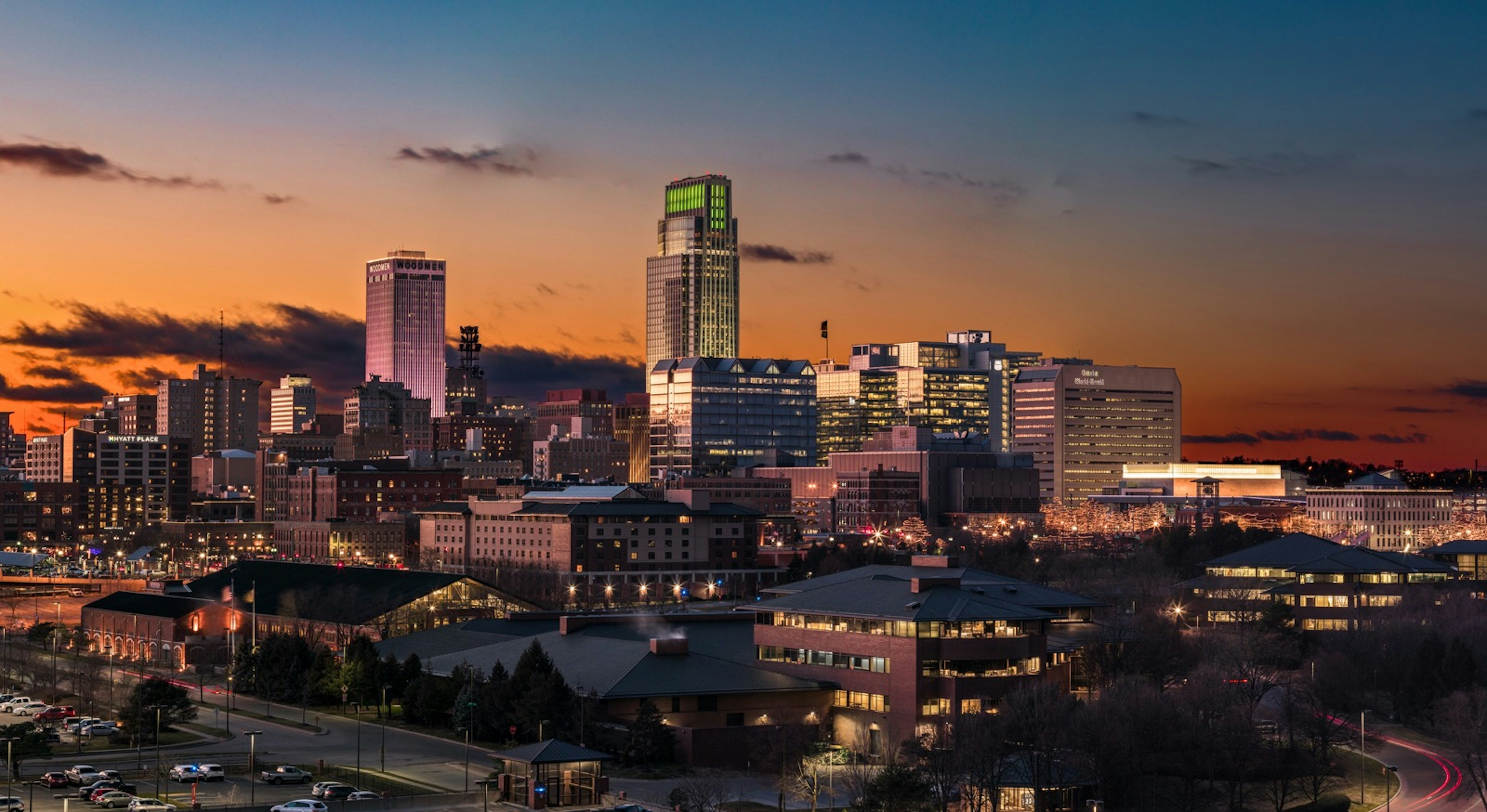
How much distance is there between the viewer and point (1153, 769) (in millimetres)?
100875

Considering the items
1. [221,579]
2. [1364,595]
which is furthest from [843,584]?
[221,579]

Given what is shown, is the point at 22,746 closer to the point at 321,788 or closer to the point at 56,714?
the point at 321,788

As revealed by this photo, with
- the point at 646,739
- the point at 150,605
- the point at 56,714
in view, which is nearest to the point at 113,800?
the point at 646,739

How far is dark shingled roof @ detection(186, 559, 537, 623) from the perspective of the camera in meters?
166

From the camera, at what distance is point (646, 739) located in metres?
103

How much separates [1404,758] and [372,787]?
60.4 meters

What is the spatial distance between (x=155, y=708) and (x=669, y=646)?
2936cm

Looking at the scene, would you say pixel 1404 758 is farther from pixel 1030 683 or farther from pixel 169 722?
pixel 169 722

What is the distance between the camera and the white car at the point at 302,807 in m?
87.1

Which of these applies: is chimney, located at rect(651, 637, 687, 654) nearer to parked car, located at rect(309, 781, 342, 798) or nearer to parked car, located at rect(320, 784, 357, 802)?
parked car, located at rect(309, 781, 342, 798)

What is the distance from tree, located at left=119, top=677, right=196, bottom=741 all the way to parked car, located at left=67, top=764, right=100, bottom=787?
1082 centimetres

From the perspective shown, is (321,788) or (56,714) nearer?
(321,788)

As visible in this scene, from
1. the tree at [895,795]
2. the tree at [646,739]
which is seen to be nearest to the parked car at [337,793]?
the tree at [646,739]

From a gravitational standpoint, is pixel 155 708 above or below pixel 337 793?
above
